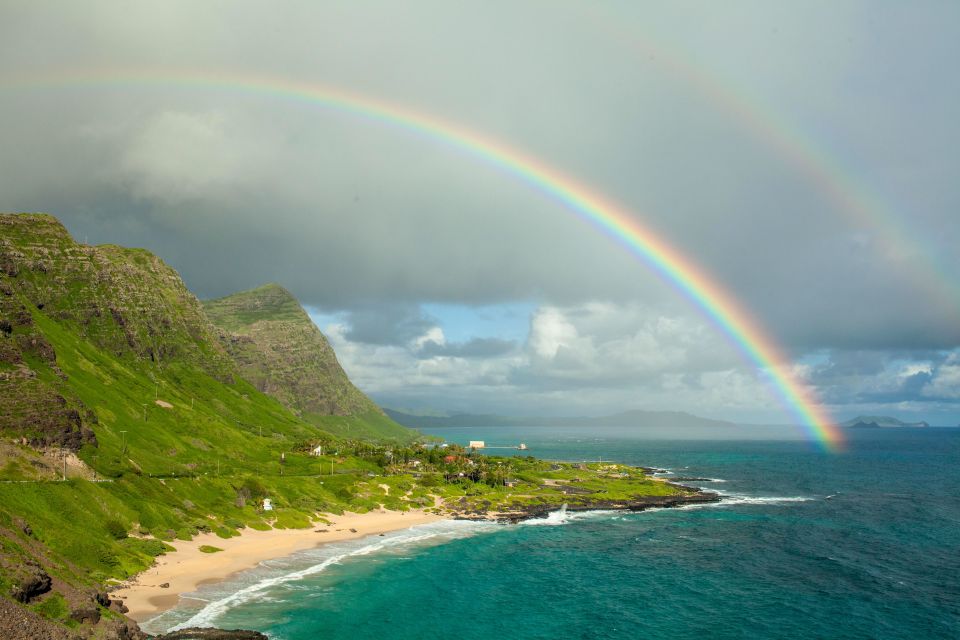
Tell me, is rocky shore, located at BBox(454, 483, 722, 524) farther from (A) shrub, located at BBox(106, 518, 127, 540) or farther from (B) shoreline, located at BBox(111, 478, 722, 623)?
(A) shrub, located at BBox(106, 518, 127, 540)

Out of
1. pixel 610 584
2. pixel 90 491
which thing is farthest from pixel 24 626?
pixel 610 584

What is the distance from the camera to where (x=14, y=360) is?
414 feet

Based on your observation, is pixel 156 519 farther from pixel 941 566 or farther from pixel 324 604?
pixel 941 566

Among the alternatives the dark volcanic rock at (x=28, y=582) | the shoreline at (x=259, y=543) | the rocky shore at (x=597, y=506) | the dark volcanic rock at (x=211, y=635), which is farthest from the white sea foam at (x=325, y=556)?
the dark volcanic rock at (x=28, y=582)

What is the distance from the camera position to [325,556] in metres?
112

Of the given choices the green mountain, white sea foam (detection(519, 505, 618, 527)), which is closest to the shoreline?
white sea foam (detection(519, 505, 618, 527))

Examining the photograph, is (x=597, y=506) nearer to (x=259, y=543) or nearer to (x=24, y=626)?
(x=259, y=543)

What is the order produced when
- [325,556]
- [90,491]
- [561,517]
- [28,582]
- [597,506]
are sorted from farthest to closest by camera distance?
[597,506], [561,517], [325,556], [90,491], [28,582]

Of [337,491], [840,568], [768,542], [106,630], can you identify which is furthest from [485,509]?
[106,630]

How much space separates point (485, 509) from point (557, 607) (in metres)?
86.2

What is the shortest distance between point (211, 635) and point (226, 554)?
143ft

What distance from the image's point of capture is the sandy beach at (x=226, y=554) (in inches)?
2943

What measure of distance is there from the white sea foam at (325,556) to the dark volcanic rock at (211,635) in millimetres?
3122

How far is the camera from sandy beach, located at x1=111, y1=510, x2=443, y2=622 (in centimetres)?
7475
